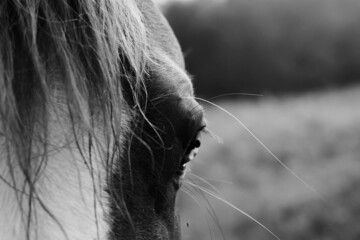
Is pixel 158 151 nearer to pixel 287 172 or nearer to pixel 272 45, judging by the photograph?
pixel 287 172

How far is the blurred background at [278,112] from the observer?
7.86 metres

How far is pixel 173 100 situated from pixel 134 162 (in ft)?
0.58

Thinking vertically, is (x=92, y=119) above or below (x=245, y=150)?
above

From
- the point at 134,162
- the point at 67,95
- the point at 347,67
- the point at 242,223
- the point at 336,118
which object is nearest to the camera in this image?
the point at 67,95

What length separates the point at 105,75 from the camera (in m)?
1.16

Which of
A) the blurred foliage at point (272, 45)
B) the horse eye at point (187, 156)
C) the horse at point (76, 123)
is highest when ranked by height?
the horse at point (76, 123)

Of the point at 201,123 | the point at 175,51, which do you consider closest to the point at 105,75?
the point at 201,123

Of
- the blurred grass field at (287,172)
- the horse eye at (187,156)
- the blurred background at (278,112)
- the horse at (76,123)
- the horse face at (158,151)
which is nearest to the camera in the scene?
the horse at (76,123)

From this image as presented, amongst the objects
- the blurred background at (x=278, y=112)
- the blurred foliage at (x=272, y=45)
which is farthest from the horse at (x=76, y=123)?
the blurred foliage at (x=272, y=45)

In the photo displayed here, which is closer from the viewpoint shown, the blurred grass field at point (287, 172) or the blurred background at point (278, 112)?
the blurred grass field at point (287, 172)

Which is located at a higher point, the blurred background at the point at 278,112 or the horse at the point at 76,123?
the horse at the point at 76,123

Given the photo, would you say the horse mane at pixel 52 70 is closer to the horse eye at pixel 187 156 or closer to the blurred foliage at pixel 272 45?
the horse eye at pixel 187 156

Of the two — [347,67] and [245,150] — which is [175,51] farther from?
[347,67]

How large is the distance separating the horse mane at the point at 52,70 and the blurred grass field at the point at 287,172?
4.30 m
